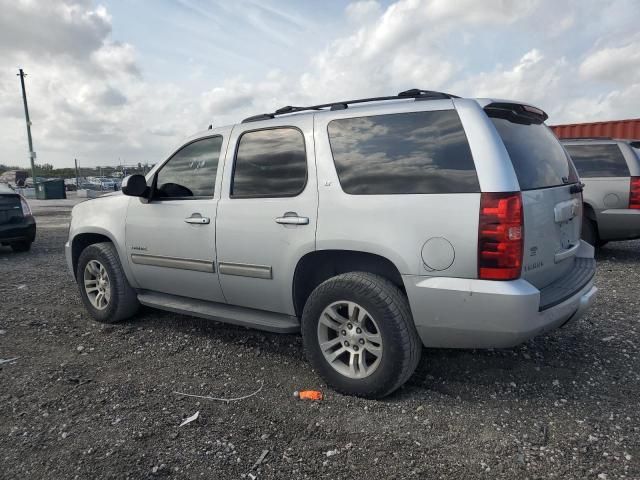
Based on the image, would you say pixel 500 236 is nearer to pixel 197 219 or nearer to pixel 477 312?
pixel 477 312

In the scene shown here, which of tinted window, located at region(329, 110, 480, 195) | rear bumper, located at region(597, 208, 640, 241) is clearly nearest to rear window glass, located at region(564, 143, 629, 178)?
rear bumper, located at region(597, 208, 640, 241)

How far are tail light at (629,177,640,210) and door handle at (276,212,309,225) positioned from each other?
18.5ft

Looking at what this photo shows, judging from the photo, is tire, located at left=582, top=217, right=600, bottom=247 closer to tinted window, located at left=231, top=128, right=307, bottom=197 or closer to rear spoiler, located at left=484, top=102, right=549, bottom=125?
rear spoiler, located at left=484, top=102, right=549, bottom=125

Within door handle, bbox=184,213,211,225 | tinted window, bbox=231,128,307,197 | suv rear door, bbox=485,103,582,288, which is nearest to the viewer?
suv rear door, bbox=485,103,582,288

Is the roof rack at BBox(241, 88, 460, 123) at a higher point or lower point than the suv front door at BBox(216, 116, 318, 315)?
higher

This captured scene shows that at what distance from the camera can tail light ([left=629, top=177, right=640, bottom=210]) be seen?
6395 mm

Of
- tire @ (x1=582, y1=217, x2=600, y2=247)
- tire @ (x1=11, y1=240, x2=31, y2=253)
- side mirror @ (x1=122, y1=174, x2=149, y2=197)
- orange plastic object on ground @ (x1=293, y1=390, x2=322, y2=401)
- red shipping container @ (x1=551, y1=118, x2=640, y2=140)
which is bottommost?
orange plastic object on ground @ (x1=293, y1=390, x2=322, y2=401)

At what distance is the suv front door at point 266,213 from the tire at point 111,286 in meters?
1.31

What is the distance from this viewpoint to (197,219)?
3527 millimetres

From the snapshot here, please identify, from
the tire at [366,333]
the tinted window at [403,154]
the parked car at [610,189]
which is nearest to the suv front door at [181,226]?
the tire at [366,333]

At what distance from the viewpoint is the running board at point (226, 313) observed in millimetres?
3189

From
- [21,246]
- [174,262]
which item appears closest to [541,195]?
[174,262]

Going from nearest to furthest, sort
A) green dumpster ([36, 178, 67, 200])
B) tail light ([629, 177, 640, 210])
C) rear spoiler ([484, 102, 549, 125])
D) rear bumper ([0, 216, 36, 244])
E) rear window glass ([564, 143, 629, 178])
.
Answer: rear spoiler ([484, 102, 549, 125]) → tail light ([629, 177, 640, 210]) → rear window glass ([564, 143, 629, 178]) → rear bumper ([0, 216, 36, 244]) → green dumpster ([36, 178, 67, 200])

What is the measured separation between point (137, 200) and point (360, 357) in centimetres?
242
